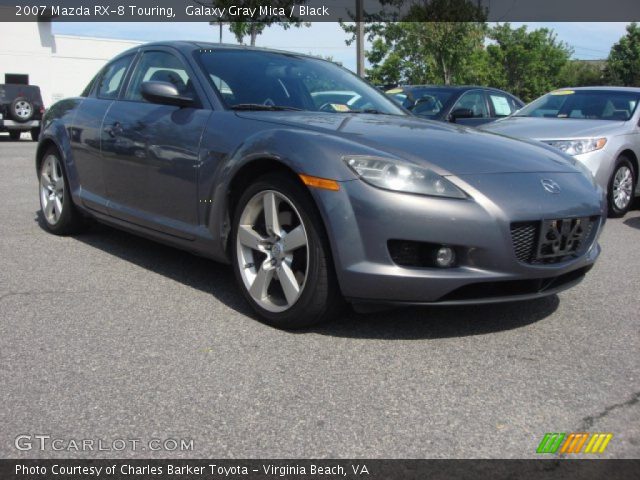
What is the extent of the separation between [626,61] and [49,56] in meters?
49.4

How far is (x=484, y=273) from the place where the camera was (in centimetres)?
332

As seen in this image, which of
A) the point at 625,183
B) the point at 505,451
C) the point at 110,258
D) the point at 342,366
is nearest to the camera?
the point at 505,451

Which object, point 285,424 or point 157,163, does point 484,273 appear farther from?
point 157,163

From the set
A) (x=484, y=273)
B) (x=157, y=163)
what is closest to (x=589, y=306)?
(x=484, y=273)

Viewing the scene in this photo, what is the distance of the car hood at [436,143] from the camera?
3.51 metres

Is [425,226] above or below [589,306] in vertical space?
above

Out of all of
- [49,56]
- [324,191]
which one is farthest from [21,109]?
[49,56]

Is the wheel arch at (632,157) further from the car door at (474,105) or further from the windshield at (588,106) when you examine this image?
the car door at (474,105)

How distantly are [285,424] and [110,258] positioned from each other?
304 centimetres

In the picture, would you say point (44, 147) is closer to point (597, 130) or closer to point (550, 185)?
point (550, 185)

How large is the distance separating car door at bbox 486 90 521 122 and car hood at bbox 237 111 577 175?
6466mm

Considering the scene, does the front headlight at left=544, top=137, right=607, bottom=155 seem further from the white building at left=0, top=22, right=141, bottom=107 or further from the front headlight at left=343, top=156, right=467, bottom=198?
the white building at left=0, top=22, right=141, bottom=107

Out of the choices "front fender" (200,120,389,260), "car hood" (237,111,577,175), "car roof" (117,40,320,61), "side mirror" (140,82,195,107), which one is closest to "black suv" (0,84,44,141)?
"car roof" (117,40,320,61)


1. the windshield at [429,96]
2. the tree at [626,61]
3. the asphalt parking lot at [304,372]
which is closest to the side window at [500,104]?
the windshield at [429,96]
